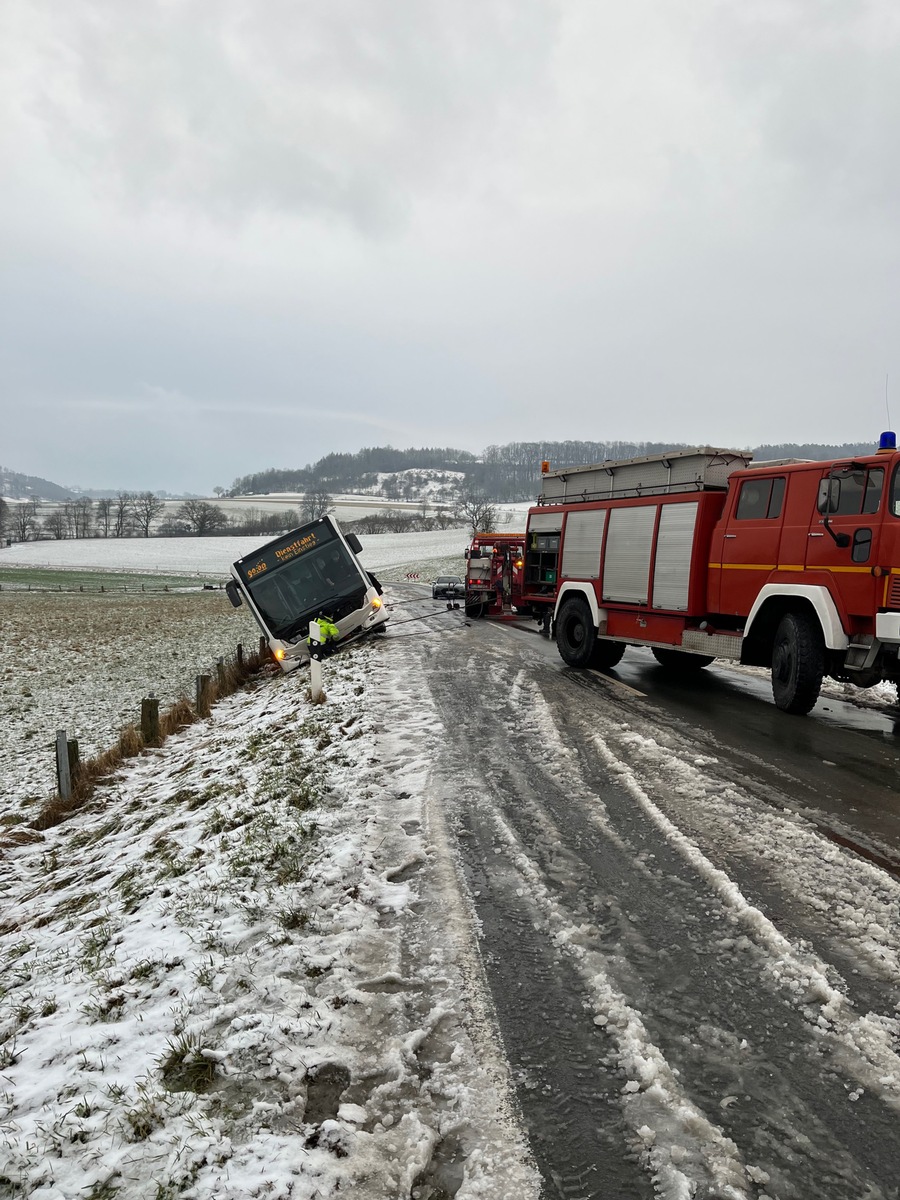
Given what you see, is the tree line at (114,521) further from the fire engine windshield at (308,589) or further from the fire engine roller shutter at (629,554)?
the fire engine roller shutter at (629,554)

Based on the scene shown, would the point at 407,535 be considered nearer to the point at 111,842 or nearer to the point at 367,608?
the point at 367,608

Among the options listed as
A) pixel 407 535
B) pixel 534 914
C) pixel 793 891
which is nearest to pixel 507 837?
pixel 534 914

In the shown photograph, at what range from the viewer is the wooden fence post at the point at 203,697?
40.1 feet

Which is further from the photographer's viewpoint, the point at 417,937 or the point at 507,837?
the point at 507,837

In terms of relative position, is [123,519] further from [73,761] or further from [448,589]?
[73,761]

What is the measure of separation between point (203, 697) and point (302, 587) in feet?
9.22

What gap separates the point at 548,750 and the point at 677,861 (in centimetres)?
248

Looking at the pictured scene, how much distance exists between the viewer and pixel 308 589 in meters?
13.7

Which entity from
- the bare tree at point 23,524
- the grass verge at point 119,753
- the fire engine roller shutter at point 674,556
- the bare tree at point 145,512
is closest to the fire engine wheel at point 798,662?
the fire engine roller shutter at point 674,556

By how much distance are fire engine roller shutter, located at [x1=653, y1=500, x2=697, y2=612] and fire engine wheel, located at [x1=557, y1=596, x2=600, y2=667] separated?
5.61 feet

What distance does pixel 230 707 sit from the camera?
13.0 metres

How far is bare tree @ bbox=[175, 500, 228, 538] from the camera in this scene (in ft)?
377

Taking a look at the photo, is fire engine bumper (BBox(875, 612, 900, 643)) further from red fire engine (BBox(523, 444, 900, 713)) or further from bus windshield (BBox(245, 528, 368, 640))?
bus windshield (BBox(245, 528, 368, 640))

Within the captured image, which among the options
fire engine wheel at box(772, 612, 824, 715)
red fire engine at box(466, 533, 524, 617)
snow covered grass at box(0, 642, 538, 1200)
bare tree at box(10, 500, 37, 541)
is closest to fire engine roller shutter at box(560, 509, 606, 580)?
fire engine wheel at box(772, 612, 824, 715)
